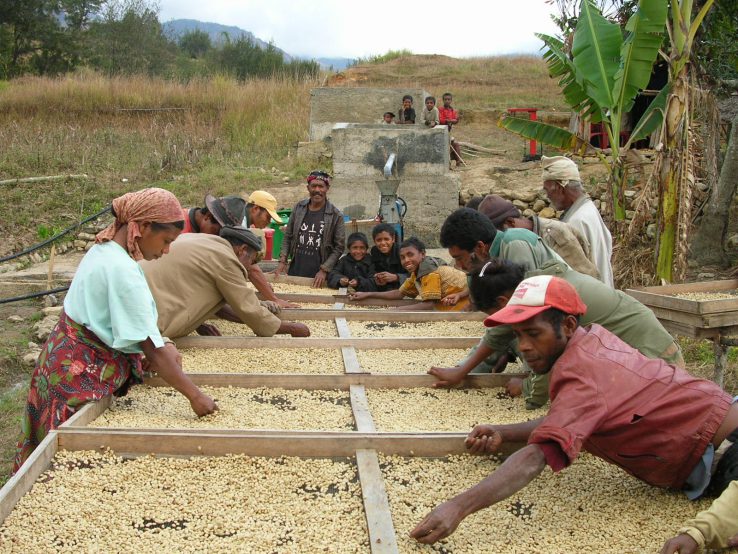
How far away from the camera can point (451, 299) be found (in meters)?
5.09

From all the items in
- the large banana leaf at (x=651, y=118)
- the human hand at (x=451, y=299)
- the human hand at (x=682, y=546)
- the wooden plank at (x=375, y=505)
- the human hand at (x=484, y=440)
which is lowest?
the human hand at (x=451, y=299)

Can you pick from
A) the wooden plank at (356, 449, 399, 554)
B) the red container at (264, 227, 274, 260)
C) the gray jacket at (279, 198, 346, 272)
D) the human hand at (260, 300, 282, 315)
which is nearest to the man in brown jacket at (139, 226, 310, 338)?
the human hand at (260, 300, 282, 315)

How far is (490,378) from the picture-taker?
347 centimetres

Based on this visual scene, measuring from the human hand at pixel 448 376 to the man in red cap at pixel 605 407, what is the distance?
116cm

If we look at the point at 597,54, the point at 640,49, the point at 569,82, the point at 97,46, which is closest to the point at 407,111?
the point at 569,82

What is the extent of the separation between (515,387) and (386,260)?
3011mm

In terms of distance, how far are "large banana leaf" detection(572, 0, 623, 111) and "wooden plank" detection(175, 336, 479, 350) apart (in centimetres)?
304

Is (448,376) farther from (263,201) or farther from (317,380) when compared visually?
(263,201)

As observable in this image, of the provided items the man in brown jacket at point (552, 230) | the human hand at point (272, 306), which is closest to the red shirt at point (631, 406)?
the man in brown jacket at point (552, 230)

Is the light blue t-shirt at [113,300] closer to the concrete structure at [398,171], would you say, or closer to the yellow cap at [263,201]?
the yellow cap at [263,201]

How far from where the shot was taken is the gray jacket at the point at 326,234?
6496mm

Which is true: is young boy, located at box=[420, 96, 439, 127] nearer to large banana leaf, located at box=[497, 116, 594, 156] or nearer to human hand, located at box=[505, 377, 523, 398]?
large banana leaf, located at box=[497, 116, 594, 156]

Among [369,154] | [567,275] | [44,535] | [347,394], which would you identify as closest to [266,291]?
[347,394]

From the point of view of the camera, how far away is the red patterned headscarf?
268cm
